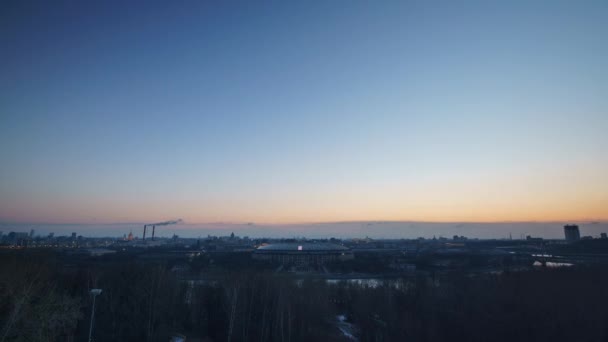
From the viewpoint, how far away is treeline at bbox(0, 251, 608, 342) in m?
20.4

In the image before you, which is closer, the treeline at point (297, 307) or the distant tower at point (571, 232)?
the treeline at point (297, 307)

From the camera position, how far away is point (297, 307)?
25.9 metres

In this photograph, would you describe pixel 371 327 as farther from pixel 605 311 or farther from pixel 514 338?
pixel 605 311

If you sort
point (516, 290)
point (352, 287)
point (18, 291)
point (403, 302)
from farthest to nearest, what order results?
1. point (352, 287)
2. point (403, 302)
3. point (516, 290)
4. point (18, 291)

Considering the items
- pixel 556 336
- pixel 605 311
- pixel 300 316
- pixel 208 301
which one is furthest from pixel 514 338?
pixel 208 301

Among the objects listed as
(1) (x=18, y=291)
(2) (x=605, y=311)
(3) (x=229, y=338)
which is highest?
(1) (x=18, y=291)

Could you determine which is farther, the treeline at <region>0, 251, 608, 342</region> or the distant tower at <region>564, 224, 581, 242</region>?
the distant tower at <region>564, 224, 581, 242</region>

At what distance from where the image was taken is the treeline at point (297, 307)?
20.4 meters

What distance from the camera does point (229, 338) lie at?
2244 centimetres

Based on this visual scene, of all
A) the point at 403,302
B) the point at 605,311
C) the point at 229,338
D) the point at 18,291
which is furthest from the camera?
the point at 403,302

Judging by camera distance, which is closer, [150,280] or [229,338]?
[229,338]

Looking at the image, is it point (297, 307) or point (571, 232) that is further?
point (571, 232)

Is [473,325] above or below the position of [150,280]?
below

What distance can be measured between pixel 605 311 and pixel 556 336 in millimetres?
4410
